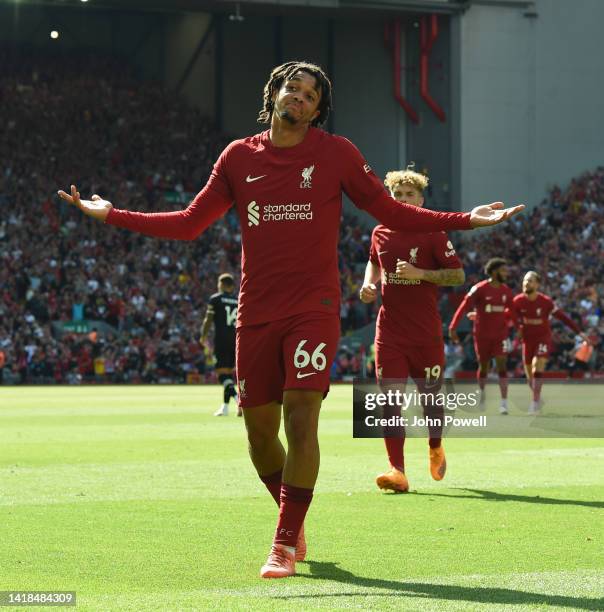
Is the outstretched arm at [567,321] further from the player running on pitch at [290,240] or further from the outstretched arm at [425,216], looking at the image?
the player running on pitch at [290,240]

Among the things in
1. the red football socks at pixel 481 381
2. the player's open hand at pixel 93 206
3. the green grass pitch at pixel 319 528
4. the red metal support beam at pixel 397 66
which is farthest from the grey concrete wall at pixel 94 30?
the player's open hand at pixel 93 206

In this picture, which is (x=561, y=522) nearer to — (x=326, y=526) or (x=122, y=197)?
(x=326, y=526)

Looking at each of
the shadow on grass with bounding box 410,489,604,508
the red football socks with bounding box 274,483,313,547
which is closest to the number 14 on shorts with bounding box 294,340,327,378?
the red football socks with bounding box 274,483,313,547

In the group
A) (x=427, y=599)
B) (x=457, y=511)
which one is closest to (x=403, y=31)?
(x=457, y=511)

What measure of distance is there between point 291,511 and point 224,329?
594 inches

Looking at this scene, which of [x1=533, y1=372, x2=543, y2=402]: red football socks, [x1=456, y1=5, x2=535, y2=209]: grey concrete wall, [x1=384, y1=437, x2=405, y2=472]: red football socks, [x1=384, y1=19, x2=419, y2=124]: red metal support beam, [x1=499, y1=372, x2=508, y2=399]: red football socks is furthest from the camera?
[x1=384, y1=19, x2=419, y2=124]: red metal support beam

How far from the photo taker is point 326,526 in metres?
8.34

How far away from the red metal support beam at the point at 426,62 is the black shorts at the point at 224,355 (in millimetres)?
28324

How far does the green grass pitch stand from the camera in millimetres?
5949

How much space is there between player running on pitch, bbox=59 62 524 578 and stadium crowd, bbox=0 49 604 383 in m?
33.2

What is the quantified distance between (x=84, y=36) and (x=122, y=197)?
16.1 m

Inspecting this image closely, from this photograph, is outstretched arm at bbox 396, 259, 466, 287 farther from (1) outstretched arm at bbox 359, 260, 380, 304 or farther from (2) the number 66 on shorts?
(2) the number 66 on shorts

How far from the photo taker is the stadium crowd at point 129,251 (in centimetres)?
4066

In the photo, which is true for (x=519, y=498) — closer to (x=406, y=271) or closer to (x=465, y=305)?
(x=406, y=271)
